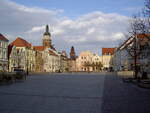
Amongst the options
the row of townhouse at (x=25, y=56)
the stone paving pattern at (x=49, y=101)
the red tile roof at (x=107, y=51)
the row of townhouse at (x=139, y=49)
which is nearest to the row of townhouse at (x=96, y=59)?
the red tile roof at (x=107, y=51)

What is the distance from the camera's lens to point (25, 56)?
9106 cm

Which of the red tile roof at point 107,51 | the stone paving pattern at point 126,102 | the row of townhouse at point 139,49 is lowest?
the stone paving pattern at point 126,102

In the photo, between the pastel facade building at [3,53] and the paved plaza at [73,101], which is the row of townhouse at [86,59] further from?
the paved plaza at [73,101]

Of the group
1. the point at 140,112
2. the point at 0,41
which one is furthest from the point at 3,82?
the point at 0,41

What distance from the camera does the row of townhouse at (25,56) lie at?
7159cm

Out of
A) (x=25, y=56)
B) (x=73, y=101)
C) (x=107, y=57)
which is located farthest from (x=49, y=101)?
(x=107, y=57)

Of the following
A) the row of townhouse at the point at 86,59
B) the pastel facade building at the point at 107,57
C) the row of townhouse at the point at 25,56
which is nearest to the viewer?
the row of townhouse at the point at 25,56

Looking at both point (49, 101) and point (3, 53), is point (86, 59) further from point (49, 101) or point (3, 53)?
point (49, 101)

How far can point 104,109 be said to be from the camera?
35.6 feet

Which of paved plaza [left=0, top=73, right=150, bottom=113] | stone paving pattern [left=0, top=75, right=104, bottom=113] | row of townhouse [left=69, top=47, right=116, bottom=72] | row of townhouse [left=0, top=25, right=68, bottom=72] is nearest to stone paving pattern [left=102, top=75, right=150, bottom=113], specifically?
paved plaza [left=0, top=73, right=150, bottom=113]

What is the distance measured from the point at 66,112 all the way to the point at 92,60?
129642mm

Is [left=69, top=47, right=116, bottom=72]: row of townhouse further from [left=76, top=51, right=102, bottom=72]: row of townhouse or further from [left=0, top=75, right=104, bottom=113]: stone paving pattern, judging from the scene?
[left=0, top=75, right=104, bottom=113]: stone paving pattern

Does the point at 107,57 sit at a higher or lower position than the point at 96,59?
higher

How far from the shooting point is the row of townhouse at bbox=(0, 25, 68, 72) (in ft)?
235
